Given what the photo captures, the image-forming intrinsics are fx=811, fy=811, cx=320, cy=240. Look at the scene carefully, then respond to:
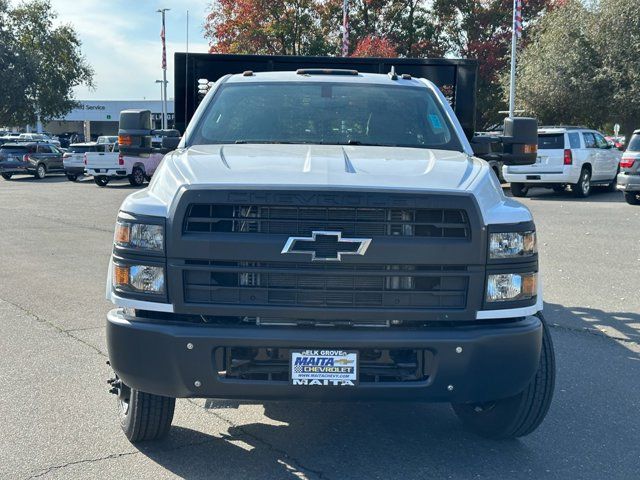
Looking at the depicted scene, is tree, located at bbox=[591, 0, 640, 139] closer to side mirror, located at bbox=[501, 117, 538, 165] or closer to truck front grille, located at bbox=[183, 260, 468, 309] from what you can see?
side mirror, located at bbox=[501, 117, 538, 165]

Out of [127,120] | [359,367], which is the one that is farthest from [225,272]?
[127,120]

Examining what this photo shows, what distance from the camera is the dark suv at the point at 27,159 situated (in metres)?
36.4

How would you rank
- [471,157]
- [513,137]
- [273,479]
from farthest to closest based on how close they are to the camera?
1. [513,137]
2. [471,157]
3. [273,479]

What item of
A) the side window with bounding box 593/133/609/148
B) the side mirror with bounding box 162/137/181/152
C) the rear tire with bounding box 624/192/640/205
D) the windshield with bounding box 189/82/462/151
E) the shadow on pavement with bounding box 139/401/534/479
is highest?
the windshield with bounding box 189/82/462/151

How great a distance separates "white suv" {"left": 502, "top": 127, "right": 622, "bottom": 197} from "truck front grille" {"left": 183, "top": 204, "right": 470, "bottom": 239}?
17523mm

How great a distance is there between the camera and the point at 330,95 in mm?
5559

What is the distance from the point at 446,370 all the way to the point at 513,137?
91.2 inches

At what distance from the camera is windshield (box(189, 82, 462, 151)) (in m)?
5.23

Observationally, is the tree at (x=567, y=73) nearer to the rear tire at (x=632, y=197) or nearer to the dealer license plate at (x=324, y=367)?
the rear tire at (x=632, y=197)

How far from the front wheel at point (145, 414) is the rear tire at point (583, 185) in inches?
749

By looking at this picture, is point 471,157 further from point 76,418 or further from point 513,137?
point 76,418

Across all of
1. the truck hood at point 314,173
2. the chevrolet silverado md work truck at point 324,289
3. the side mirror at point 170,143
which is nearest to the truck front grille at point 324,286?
the chevrolet silverado md work truck at point 324,289

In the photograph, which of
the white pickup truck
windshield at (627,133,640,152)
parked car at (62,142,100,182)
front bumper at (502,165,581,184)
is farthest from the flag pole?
parked car at (62,142,100,182)

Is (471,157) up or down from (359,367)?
up
